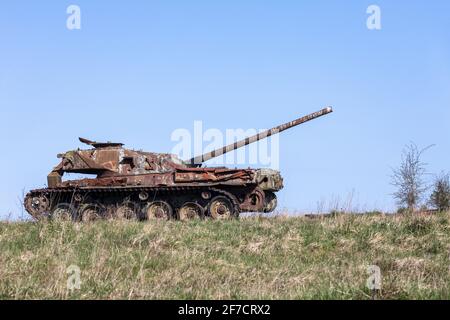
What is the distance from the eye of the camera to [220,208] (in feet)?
58.7

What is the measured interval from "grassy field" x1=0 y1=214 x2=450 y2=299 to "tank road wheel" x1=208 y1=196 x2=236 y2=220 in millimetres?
5663

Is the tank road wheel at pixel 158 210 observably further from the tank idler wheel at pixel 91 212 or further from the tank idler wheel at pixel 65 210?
the tank idler wheel at pixel 65 210

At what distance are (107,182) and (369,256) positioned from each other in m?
11.4

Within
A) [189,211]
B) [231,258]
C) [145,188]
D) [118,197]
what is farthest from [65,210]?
[231,258]

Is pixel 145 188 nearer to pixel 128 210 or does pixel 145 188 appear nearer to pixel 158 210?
pixel 158 210

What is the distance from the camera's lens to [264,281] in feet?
23.7

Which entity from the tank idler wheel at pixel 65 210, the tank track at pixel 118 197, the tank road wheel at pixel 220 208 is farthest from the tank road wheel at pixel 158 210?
the tank idler wheel at pixel 65 210

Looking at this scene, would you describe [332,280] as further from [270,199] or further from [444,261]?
[270,199]

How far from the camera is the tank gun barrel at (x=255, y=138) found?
64.9 ft

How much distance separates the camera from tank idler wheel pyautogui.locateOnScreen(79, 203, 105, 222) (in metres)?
18.8

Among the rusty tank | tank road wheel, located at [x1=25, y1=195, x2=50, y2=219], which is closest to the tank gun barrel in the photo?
the rusty tank

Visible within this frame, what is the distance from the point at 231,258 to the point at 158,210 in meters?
9.89
